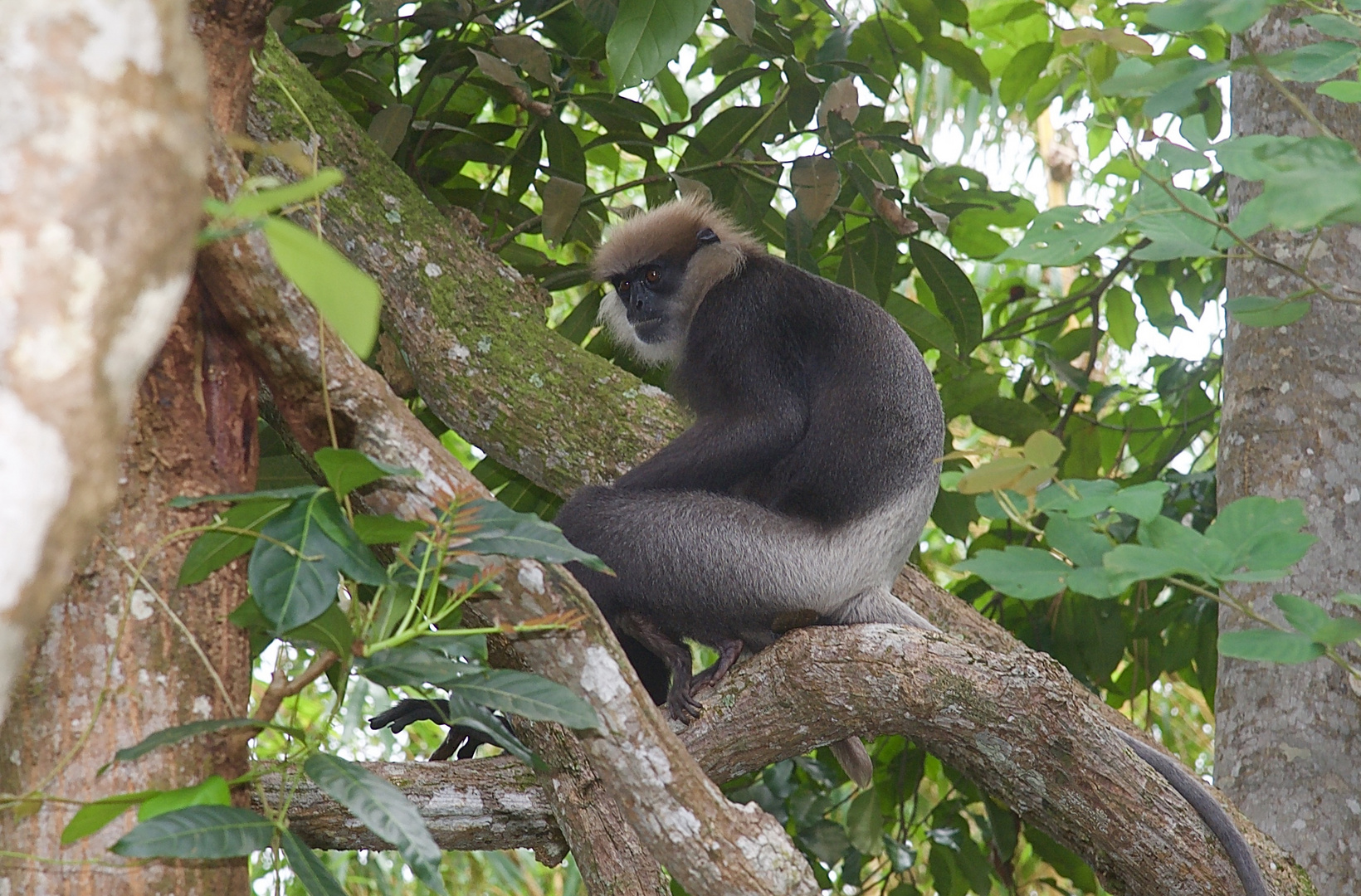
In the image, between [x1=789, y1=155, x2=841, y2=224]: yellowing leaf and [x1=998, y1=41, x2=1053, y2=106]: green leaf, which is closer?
[x1=789, y1=155, x2=841, y2=224]: yellowing leaf

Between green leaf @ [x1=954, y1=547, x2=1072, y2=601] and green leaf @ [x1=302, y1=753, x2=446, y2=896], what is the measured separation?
622mm

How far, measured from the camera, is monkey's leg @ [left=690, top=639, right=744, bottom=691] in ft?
7.79

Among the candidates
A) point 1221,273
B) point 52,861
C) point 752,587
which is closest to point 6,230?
point 52,861

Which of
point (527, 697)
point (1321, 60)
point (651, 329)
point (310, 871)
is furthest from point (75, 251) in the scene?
point (651, 329)

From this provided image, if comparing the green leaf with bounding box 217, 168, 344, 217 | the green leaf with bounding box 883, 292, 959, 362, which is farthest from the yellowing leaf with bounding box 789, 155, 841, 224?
the green leaf with bounding box 217, 168, 344, 217

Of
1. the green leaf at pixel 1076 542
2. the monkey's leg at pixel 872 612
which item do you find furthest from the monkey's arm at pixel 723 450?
the green leaf at pixel 1076 542

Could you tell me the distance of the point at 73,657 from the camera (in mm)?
1352

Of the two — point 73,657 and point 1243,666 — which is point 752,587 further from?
point 73,657

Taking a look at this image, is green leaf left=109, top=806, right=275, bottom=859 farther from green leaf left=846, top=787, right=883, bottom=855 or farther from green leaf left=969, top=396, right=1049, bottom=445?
green leaf left=969, top=396, right=1049, bottom=445

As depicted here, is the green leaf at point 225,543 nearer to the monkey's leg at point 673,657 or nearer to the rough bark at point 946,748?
the rough bark at point 946,748

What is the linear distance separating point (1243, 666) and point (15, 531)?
260 centimetres

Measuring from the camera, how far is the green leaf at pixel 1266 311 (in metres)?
1.57

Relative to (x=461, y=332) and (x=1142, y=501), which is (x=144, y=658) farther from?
(x=461, y=332)

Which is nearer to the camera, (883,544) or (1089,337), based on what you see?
(883,544)
